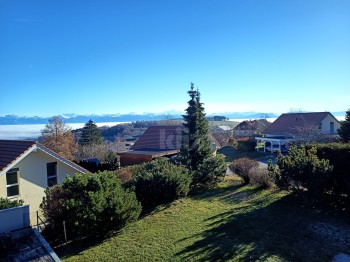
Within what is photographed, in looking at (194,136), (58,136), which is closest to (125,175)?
(194,136)

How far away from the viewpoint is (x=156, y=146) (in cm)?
3216

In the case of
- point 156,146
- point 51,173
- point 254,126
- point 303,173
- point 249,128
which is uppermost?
point 254,126

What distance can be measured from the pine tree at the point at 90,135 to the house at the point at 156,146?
21145mm

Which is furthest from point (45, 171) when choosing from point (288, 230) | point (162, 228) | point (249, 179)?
point (288, 230)

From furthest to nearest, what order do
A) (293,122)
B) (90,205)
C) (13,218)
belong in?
(293,122), (90,205), (13,218)

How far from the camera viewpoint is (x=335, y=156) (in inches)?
487

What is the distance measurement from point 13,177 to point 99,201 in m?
7.50

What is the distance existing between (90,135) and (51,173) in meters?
37.3

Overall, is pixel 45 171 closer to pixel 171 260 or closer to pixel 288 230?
pixel 171 260

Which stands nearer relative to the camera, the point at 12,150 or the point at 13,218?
the point at 13,218

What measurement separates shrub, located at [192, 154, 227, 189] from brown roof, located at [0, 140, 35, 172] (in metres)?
9.87

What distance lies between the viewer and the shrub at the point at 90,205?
10.4 metres

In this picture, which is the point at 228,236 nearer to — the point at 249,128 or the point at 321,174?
the point at 321,174

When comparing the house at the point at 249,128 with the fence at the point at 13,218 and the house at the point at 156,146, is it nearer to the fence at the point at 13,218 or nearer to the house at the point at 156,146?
the house at the point at 156,146
